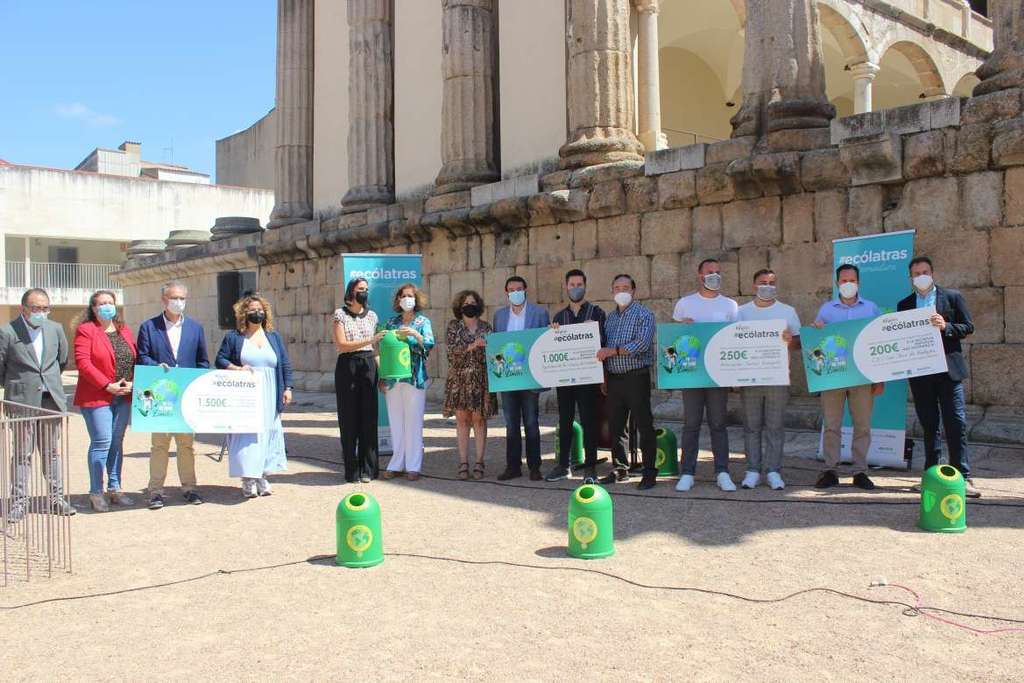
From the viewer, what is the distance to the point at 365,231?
15.7 m

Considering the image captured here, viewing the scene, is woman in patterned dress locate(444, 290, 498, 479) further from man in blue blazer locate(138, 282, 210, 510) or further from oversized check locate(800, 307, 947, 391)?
oversized check locate(800, 307, 947, 391)

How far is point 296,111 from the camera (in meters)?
19.2

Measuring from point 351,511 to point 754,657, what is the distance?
251cm

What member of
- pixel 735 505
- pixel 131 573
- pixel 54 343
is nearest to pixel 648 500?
pixel 735 505

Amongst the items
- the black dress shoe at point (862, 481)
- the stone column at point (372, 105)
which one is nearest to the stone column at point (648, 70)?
the stone column at point (372, 105)

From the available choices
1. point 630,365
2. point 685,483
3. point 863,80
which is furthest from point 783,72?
point 863,80

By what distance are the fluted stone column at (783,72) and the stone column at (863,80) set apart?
28.7ft

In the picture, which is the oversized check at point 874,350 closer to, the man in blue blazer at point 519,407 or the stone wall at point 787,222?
the stone wall at point 787,222

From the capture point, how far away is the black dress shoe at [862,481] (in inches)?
278

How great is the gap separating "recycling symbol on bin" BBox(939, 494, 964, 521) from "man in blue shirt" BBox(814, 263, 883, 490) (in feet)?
4.65

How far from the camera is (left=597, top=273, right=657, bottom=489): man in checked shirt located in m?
7.41

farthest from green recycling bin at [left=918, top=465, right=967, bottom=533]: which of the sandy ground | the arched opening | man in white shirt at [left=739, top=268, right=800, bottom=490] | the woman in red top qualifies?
the arched opening

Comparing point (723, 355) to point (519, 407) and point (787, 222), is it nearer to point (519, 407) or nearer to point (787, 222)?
point (519, 407)

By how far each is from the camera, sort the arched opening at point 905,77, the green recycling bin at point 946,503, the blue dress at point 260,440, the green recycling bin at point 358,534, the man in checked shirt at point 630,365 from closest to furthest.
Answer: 1. the green recycling bin at point 358,534
2. the green recycling bin at point 946,503
3. the man in checked shirt at point 630,365
4. the blue dress at point 260,440
5. the arched opening at point 905,77
